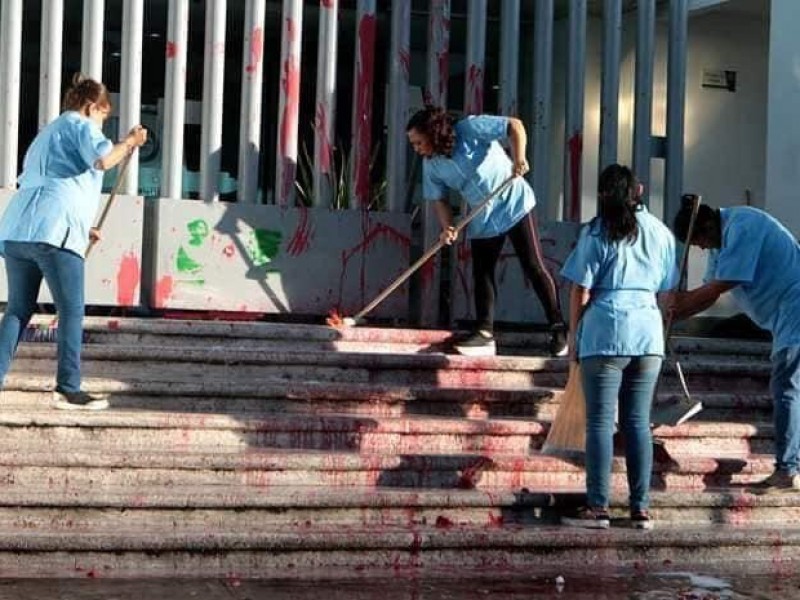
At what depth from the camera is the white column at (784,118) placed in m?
11.9

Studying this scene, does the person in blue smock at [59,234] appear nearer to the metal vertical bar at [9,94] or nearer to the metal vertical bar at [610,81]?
the metal vertical bar at [9,94]

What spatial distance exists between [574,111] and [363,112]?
158 centimetres

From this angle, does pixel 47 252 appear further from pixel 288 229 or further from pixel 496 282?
pixel 496 282

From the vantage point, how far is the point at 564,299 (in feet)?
35.8

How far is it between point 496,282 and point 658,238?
327 centimetres

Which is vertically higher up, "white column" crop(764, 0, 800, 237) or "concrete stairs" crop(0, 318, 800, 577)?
"white column" crop(764, 0, 800, 237)

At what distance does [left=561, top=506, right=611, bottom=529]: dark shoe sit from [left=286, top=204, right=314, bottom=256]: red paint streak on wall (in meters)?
3.39

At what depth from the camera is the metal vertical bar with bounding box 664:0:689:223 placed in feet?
37.1

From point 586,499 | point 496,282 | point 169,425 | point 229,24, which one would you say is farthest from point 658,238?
point 229,24

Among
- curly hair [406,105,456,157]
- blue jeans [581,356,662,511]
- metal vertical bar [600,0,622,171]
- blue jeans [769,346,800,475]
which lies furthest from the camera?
metal vertical bar [600,0,622,171]

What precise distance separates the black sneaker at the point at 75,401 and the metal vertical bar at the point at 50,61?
2.71m

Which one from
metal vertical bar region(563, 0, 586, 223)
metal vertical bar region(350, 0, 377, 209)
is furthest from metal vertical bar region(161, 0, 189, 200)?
metal vertical bar region(563, 0, 586, 223)

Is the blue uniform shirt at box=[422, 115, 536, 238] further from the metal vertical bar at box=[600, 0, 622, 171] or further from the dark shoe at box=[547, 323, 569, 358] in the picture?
the metal vertical bar at box=[600, 0, 622, 171]

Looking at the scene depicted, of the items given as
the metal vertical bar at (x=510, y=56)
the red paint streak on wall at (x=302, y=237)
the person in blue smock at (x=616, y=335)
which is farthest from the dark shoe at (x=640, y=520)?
the metal vertical bar at (x=510, y=56)
